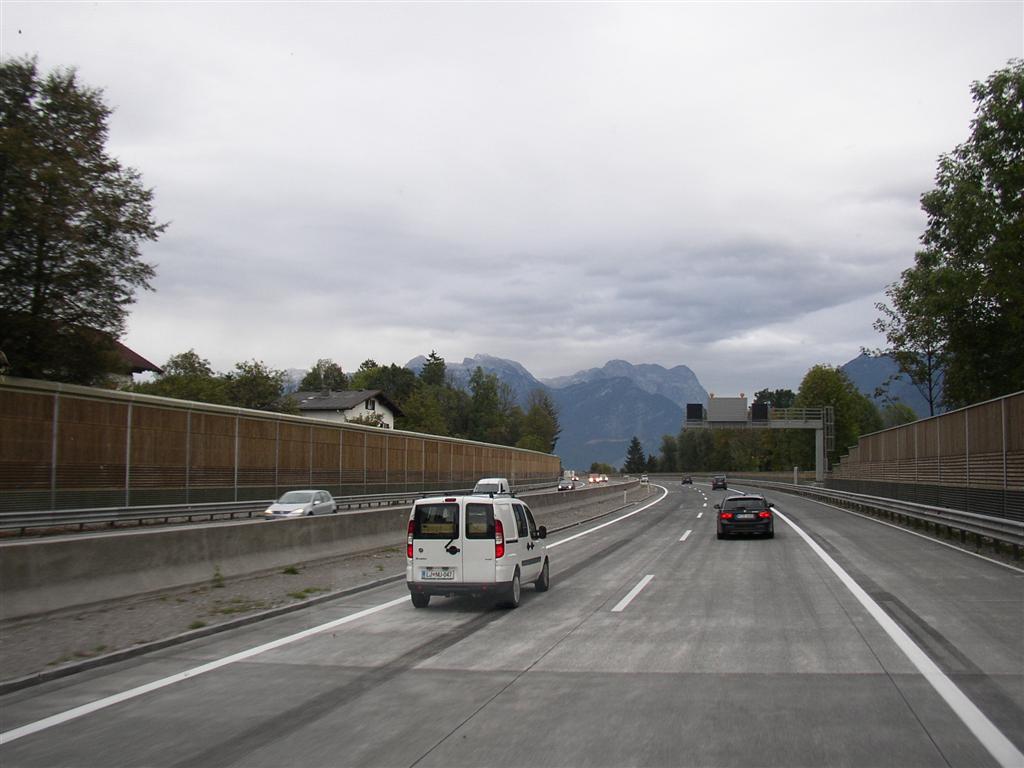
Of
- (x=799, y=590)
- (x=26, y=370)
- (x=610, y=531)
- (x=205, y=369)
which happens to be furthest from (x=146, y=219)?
(x=205, y=369)

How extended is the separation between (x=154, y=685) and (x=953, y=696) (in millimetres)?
7200

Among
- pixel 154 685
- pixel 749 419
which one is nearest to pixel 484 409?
pixel 749 419

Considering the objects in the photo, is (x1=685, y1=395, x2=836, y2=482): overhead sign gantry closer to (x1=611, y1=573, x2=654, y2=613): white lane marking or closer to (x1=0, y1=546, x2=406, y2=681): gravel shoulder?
(x1=611, y1=573, x2=654, y2=613): white lane marking

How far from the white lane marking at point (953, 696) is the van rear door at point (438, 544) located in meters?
5.86

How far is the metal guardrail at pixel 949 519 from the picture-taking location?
1912cm

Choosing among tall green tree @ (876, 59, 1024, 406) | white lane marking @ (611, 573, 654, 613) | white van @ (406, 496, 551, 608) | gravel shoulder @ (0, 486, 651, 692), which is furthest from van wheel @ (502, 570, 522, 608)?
tall green tree @ (876, 59, 1024, 406)

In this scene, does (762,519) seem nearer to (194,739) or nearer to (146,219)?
(194,739)

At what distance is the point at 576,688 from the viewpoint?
7957 millimetres

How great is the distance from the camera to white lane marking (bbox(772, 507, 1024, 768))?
5.92m

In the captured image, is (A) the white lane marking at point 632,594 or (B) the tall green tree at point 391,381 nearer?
(A) the white lane marking at point 632,594

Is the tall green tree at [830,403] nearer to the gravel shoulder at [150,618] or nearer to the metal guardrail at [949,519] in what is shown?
the metal guardrail at [949,519]

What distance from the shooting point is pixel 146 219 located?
128 feet

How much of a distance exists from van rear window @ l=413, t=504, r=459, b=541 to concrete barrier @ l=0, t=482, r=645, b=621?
394 centimetres

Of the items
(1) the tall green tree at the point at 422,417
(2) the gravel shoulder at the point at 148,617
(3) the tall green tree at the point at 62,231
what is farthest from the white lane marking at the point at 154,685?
(1) the tall green tree at the point at 422,417
